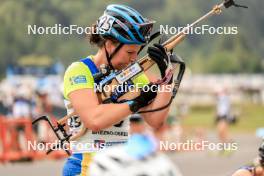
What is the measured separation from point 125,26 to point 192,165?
1353 centimetres

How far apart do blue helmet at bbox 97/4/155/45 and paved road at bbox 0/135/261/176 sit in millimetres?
10491

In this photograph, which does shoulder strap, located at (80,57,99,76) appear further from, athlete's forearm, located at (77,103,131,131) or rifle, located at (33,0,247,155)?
athlete's forearm, located at (77,103,131,131)

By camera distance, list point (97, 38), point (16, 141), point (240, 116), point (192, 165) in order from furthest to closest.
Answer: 1. point (240, 116)
2. point (16, 141)
3. point (192, 165)
4. point (97, 38)

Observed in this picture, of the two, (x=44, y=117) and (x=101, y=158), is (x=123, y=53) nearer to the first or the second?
(x=44, y=117)

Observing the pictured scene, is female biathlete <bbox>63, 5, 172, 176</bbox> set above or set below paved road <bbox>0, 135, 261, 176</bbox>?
below

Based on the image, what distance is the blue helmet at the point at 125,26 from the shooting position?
238 inches

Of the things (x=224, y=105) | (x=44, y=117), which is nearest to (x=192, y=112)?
(x=224, y=105)

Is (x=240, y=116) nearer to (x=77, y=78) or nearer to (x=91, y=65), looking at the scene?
(x=91, y=65)

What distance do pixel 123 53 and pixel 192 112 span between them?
61041mm

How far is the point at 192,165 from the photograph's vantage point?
763 inches

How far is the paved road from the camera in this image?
56.4 ft

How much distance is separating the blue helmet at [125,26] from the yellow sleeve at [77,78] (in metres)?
0.25

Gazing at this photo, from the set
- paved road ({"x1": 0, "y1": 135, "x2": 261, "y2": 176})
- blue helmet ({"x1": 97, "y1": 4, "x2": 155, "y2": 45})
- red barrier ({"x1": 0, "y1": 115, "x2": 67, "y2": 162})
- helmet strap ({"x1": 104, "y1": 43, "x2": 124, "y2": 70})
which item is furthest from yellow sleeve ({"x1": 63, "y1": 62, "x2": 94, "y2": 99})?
red barrier ({"x1": 0, "y1": 115, "x2": 67, "y2": 162})

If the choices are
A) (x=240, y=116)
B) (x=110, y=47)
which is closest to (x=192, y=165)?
(x=110, y=47)
